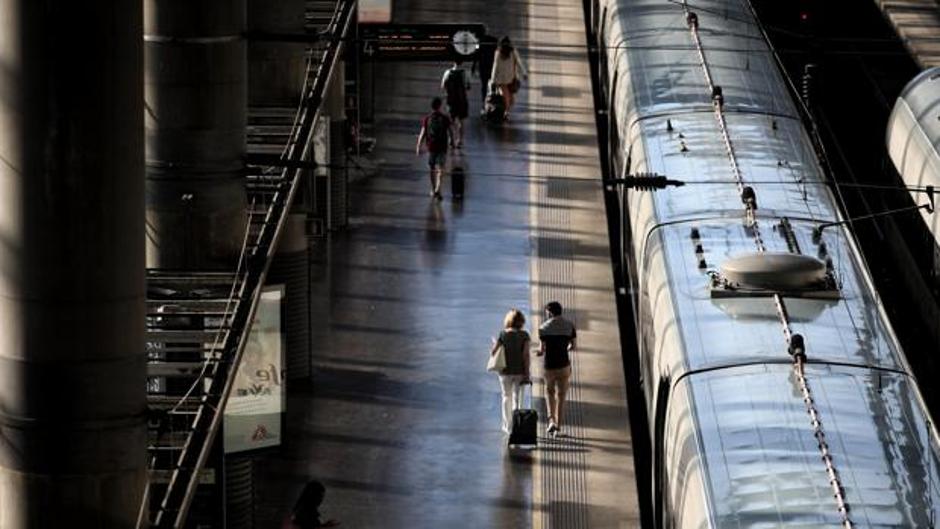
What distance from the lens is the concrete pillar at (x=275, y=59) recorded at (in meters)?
27.6

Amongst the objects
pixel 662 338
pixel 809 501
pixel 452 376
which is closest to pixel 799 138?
pixel 452 376

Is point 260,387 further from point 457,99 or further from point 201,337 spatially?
point 457,99

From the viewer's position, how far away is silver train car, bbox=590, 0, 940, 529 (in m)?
15.9

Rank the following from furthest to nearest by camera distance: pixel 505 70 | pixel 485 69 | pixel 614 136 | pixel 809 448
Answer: pixel 485 69, pixel 505 70, pixel 614 136, pixel 809 448

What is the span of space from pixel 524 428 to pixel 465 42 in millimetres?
12265

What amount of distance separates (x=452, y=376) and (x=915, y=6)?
61.4 feet

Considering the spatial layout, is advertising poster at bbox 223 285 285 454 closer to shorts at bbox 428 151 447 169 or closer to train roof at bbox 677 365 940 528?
train roof at bbox 677 365 940 528

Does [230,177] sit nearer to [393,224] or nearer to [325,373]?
[325,373]

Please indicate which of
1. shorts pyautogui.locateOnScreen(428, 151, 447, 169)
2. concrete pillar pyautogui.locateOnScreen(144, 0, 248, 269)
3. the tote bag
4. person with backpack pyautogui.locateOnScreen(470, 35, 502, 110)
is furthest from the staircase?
person with backpack pyautogui.locateOnScreen(470, 35, 502, 110)

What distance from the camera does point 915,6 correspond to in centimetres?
4341

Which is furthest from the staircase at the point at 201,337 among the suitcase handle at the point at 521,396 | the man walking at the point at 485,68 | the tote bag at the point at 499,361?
the man walking at the point at 485,68

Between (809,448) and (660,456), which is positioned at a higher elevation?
(660,456)

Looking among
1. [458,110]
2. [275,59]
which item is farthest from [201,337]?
[458,110]

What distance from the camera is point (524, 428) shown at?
24.1m
